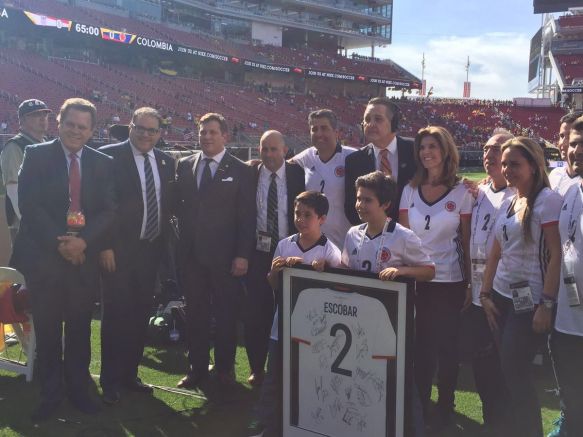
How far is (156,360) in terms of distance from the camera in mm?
5203

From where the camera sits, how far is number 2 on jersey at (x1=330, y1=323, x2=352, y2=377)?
9.95ft

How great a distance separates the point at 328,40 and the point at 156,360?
5983cm

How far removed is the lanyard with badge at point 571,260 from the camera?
2754 mm

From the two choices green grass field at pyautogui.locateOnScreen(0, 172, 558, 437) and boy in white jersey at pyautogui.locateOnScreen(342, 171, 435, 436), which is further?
green grass field at pyautogui.locateOnScreen(0, 172, 558, 437)

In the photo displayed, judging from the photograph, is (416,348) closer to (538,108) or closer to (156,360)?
(156,360)

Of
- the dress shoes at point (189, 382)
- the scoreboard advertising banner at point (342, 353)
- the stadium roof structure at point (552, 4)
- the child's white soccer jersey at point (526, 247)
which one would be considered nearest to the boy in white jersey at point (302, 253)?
the scoreboard advertising banner at point (342, 353)

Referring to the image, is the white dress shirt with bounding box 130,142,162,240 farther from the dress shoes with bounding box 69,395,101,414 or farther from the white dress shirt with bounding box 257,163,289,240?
the dress shoes with bounding box 69,395,101,414

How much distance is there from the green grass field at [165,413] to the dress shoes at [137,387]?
2.2 inches

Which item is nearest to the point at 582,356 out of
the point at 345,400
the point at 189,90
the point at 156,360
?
the point at 345,400

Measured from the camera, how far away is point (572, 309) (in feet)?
9.13

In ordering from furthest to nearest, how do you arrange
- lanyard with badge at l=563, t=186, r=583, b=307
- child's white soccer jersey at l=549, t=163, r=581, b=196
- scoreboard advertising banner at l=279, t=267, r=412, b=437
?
child's white soccer jersey at l=549, t=163, r=581, b=196
scoreboard advertising banner at l=279, t=267, r=412, b=437
lanyard with badge at l=563, t=186, r=583, b=307

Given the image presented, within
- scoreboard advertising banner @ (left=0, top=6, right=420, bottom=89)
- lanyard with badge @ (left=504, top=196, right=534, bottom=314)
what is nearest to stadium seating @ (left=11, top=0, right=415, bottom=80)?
scoreboard advertising banner @ (left=0, top=6, right=420, bottom=89)

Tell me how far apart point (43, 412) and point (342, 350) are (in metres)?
2.24
